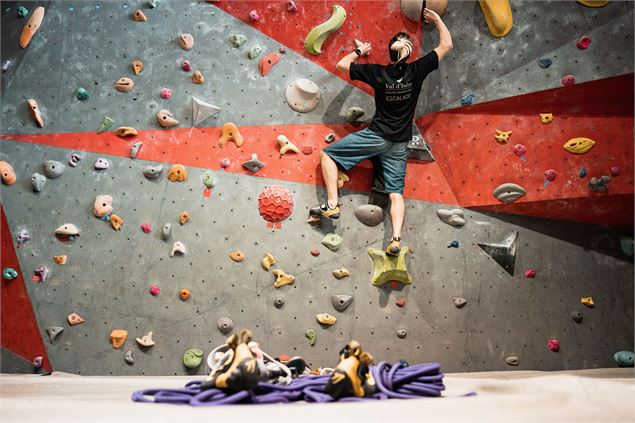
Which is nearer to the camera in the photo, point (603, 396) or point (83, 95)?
point (603, 396)

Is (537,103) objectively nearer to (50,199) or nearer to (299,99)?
(299,99)

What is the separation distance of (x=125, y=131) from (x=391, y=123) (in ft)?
5.37

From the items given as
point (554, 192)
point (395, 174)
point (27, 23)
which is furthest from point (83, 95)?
point (554, 192)

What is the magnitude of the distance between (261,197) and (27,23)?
1871mm

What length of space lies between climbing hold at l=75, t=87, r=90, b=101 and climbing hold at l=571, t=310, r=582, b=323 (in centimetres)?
332

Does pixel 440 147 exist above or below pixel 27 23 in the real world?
below

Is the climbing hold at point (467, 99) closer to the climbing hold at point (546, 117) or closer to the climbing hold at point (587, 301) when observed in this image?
the climbing hold at point (546, 117)

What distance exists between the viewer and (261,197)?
4.29 m

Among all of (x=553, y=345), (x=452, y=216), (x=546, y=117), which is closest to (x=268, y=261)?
(x=452, y=216)

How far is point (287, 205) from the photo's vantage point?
428 cm

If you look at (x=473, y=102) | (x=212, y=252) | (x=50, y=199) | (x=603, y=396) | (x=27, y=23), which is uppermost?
(x=27, y=23)

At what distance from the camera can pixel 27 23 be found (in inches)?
175

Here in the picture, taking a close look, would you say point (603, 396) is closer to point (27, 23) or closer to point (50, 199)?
point (50, 199)

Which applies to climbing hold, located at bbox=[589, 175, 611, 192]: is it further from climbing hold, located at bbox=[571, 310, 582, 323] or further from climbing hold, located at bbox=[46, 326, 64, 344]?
climbing hold, located at bbox=[46, 326, 64, 344]
